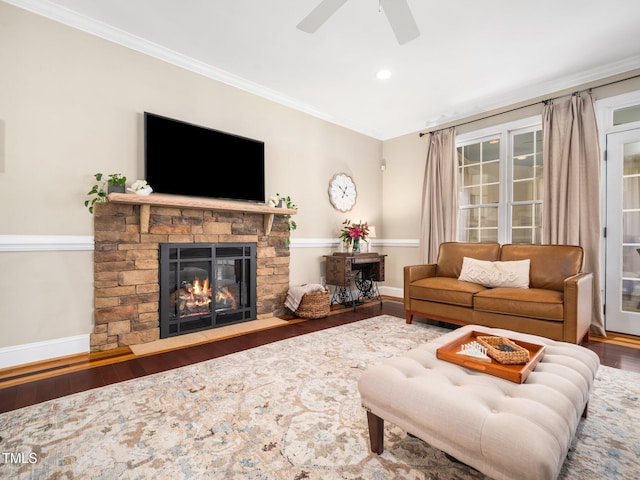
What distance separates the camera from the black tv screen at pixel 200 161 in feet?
9.83

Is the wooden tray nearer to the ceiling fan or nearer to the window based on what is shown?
the ceiling fan

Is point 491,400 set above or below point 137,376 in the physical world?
above

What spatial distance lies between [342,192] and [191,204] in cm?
250

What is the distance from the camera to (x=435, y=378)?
4.32ft

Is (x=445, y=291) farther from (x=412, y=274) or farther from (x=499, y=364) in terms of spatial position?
(x=499, y=364)

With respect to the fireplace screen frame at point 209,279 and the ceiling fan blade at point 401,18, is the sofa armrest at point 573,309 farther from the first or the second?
the fireplace screen frame at point 209,279

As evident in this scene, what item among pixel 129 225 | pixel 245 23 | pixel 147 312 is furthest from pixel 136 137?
pixel 147 312

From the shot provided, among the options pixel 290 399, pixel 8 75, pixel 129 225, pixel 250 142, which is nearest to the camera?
pixel 290 399

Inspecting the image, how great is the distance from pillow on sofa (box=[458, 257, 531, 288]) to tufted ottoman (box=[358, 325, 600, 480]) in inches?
72.0


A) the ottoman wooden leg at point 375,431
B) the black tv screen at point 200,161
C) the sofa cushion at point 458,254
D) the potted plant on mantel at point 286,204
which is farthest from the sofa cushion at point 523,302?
the black tv screen at point 200,161

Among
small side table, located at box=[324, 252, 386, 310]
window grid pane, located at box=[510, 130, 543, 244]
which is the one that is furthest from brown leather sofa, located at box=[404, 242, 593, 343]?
small side table, located at box=[324, 252, 386, 310]

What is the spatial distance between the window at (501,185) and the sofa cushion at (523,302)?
1.31 m

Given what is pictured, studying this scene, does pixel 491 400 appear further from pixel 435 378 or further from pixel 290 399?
pixel 290 399

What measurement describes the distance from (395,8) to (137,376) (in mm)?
3100
